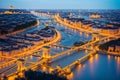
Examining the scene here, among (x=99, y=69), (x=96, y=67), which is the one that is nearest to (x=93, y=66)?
(x=96, y=67)

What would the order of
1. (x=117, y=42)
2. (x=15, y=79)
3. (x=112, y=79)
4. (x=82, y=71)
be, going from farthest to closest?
(x=117, y=42) < (x=82, y=71) < (x=112, y=79) < (x=15, y=79)

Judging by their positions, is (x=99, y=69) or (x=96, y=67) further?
(x=96, y=67)

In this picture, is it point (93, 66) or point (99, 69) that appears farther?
point (93, 66)

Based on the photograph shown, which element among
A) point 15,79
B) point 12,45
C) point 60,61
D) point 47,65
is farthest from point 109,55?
point 15,79

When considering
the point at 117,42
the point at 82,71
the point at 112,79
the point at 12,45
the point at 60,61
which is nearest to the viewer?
the point at 112,79

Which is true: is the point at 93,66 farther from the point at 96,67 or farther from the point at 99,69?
the point at 99,69

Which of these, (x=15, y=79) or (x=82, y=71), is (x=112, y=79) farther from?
(x=15, y=79)

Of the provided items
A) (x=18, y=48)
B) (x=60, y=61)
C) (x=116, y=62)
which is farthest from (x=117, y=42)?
(x=18, y=48)

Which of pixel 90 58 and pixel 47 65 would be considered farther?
pixel 90 58

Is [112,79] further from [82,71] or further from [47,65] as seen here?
[47,65]
